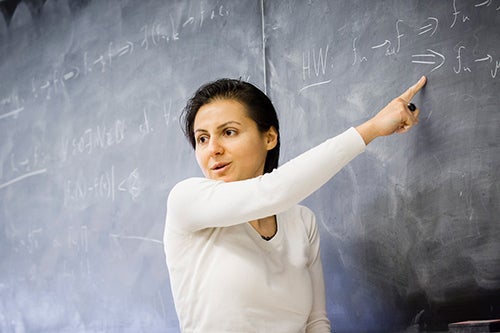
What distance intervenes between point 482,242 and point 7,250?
2.18 meters

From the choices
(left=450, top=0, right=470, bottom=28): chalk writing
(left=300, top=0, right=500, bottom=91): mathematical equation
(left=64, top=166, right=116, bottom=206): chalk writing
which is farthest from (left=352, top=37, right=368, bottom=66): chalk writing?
(left=64, top=166, right=116, bottom=206): chalk writing

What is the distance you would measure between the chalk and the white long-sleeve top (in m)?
0.39

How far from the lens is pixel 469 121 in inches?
71.9

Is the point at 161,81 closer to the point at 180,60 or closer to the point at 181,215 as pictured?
the point at 180,60

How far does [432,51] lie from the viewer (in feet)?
6.23

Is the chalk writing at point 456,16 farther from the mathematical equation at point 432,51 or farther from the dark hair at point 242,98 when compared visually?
the dark hair at point 242,98

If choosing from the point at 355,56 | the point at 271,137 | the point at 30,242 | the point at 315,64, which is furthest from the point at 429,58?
the point at 30,242

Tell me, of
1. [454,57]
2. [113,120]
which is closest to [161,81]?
[113,120]

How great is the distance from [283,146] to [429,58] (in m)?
0.57

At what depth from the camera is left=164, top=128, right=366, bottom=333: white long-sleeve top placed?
5.04 ft

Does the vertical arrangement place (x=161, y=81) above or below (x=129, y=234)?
above

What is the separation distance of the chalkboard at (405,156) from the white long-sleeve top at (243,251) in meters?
0.27

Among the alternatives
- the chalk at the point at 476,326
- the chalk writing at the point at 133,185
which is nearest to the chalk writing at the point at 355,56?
the chalk at the point at 476,326

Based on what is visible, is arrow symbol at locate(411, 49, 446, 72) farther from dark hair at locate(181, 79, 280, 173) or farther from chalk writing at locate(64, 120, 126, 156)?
chalk writing at locate(64, 120, 126, 156)
